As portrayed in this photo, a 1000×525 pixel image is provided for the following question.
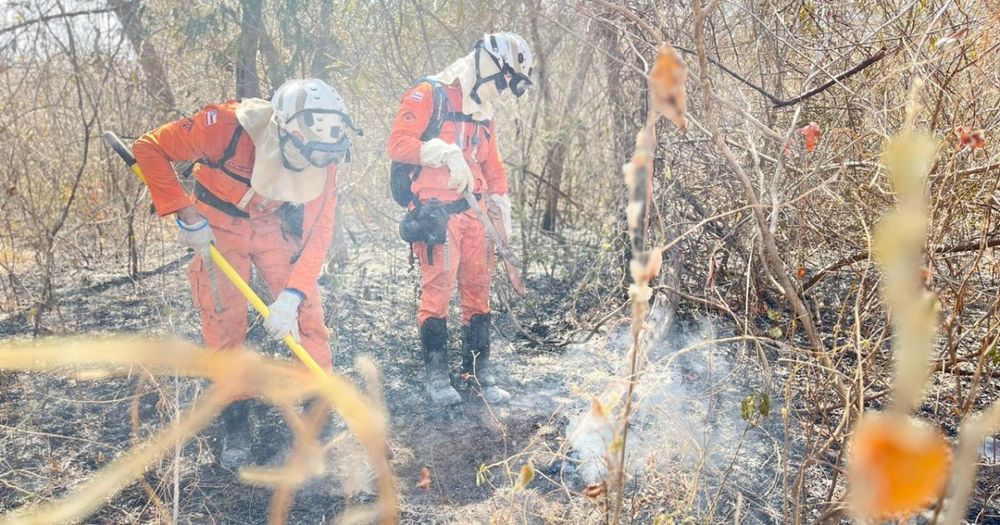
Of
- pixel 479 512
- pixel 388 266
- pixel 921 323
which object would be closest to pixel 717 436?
pixel 479 512

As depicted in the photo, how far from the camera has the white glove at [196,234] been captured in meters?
3.17

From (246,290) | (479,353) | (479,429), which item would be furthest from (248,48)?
(479,429)

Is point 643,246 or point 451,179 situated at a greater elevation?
point 451,179

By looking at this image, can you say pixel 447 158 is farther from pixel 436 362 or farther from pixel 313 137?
pixel 436 362

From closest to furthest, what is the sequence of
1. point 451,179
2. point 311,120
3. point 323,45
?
1. point 311,120
2. point 451,179
3. point 323,45

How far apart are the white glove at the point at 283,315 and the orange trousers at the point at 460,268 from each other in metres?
0.82

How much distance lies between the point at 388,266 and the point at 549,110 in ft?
6.52

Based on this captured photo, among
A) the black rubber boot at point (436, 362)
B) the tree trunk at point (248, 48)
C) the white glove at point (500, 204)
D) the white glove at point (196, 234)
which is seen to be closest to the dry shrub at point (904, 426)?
the white glove at point (196, 234)

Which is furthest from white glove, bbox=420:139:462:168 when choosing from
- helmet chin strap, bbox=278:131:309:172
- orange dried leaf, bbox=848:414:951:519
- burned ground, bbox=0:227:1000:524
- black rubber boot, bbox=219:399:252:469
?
orange dried leaf, bbox=848:414:951:519

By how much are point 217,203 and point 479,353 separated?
167 centimetres

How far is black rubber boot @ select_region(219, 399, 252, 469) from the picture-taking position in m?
3.41

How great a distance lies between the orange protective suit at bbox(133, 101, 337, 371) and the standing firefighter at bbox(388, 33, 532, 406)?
516 mm

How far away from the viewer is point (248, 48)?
488 centimetres

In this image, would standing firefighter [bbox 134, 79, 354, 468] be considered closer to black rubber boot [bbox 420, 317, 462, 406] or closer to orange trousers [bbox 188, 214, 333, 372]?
orange trousers [bbox 188, 214, 333, 372]
